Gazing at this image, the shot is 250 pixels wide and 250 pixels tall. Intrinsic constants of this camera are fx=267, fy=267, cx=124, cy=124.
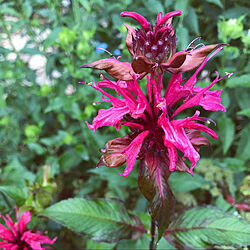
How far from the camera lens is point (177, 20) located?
3.06 feet

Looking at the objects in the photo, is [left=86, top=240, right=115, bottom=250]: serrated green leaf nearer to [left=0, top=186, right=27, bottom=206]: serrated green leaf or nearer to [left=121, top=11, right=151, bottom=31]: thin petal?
[left=0, top=186, right=27, bottom=206]: serrated green leaf

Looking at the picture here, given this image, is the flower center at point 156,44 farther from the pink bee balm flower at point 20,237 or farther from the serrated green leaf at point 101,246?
the serrated green leaf at point 101,246

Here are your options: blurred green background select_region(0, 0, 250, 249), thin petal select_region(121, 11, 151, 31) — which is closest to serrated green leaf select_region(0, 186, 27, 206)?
blurred green background select_region(0, 0, 250, 249)

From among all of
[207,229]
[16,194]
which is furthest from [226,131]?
[16,194]

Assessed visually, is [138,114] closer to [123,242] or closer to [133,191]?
[123,242]

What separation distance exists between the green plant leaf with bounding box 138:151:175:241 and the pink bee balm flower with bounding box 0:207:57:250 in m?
0.29

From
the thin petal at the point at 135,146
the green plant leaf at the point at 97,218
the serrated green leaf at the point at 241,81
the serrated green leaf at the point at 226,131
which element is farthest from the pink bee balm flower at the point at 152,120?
the serrated green leaf at the point at 226,131

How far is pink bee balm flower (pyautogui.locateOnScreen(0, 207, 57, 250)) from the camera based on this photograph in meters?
0.64

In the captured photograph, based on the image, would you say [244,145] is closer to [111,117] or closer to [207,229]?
[207,229]

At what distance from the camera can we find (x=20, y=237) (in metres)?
0.69

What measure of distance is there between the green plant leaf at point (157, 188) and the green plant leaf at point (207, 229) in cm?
20

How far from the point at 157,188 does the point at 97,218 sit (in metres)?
0.25

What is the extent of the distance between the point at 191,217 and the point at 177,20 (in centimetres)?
65

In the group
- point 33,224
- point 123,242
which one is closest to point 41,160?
point 33,224
